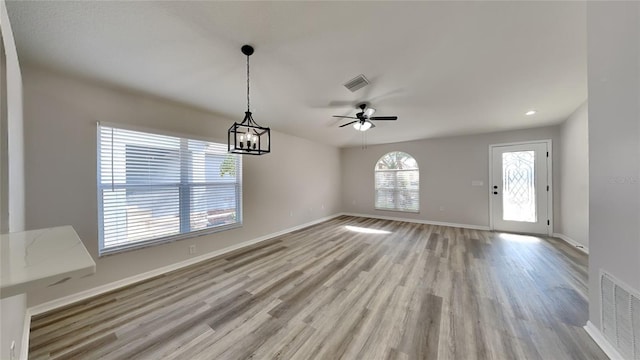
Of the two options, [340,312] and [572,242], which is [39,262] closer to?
[340,312]

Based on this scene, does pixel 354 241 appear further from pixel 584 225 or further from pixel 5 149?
pixel 5 149

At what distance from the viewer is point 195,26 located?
1811 mm

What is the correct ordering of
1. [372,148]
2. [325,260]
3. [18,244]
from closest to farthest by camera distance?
[18,244], [325,260], [372,148]

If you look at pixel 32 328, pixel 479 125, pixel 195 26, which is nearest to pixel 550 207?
pixel 479 125

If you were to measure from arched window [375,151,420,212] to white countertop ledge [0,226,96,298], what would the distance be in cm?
641

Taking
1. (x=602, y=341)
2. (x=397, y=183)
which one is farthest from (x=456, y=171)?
(x=602, y=341)

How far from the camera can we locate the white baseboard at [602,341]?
1.46 m

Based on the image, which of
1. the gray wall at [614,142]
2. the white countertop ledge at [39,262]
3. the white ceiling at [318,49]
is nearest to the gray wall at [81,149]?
the white ceiling at [318,49]

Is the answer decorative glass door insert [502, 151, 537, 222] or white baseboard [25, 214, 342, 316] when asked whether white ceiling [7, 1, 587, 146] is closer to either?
decorative glass door insert [502, 151, 537, 222]

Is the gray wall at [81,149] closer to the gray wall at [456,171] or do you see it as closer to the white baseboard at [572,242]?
the gray wall at [456,171]

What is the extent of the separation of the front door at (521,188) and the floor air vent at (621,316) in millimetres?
3888

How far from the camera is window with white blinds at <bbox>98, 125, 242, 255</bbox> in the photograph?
8.21ft

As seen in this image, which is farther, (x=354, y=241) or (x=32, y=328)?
(x=354, y=241)

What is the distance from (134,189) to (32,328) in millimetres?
1468
